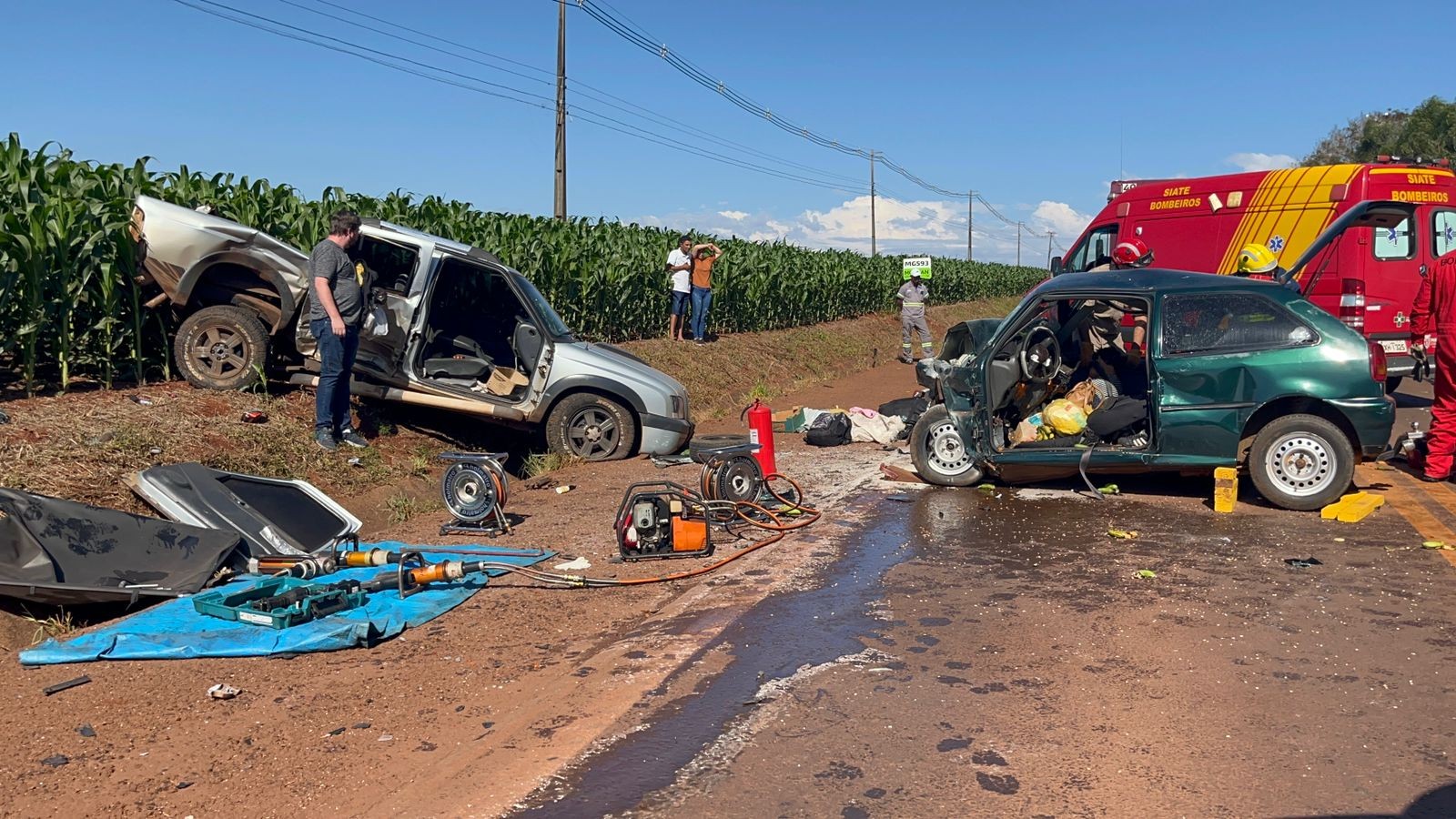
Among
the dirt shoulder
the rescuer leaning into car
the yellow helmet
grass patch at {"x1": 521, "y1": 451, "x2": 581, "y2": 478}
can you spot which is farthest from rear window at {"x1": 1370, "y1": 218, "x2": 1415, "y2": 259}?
grass patch at {"x1": 521, "y1": 451, "x2": 581, "y2": 478}

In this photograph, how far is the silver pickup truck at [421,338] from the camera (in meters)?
10.5

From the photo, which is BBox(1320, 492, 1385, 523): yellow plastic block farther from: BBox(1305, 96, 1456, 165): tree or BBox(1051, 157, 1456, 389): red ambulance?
BBox(1305, 96, 1456, 165): tree

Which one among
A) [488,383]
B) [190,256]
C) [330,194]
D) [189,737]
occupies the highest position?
[330,194]

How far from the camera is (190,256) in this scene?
10445 mm

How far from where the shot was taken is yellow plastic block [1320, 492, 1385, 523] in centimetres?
850

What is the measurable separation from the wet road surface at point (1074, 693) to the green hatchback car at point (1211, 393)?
3.45 ft

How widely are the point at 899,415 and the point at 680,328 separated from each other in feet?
29.7

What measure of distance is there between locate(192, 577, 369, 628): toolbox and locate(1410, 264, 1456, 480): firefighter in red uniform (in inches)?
344

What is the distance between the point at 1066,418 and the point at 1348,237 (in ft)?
23.5

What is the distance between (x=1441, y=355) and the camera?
985 centimetres

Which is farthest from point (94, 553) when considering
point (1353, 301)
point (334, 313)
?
point (1353, 301)

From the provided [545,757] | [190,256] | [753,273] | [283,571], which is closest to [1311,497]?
[545,757]

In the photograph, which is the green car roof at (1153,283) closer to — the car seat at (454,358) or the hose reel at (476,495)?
the hose reel at (476,495)

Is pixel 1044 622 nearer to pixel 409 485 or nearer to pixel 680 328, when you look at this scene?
pixel 409 485
